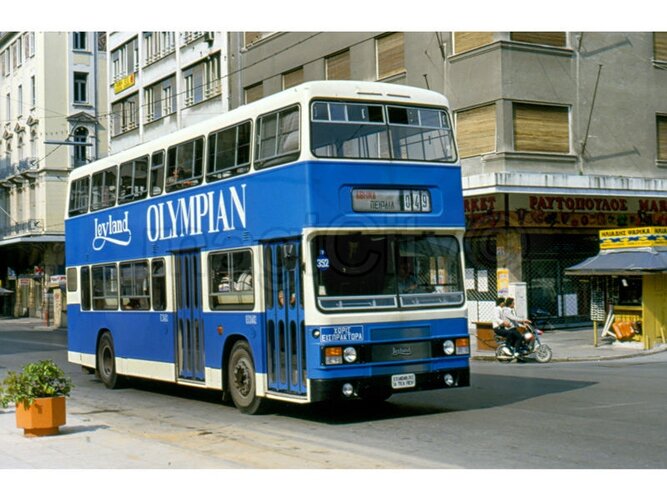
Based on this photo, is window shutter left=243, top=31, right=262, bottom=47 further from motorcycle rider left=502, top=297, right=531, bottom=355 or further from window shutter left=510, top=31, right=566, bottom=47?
motorcycle rider left=502, top=297, right=531, bottom=355

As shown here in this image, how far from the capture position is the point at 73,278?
20.6 m

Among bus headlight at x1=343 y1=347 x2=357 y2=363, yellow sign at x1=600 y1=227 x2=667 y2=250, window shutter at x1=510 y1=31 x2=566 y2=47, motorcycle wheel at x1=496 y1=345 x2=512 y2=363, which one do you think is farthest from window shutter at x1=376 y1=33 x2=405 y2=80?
bus headlight at x1=343 y1=347 x2=357 y2=363

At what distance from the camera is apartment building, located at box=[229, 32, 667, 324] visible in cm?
3031

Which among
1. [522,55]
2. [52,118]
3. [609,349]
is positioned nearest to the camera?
[609,349]

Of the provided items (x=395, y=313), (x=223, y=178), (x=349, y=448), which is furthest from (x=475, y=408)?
(x=223, y=178)

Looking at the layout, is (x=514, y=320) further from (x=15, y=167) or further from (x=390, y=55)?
(x=15, y=167)

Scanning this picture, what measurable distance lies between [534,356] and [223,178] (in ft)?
38.5

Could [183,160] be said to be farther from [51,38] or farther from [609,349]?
[51,38]

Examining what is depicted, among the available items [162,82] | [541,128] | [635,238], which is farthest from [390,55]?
[162,82]

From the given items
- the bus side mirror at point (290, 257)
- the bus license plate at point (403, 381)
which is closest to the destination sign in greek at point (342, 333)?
the bus license plate at point (403, 381)

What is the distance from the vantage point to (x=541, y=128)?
30.9m

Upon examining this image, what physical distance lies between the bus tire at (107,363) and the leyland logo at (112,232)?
6.14 feet

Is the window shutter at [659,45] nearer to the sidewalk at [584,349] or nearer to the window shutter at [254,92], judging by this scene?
the sidewalk at [584,349]

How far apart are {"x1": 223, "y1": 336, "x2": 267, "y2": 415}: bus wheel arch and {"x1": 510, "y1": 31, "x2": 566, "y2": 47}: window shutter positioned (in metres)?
19.5
